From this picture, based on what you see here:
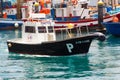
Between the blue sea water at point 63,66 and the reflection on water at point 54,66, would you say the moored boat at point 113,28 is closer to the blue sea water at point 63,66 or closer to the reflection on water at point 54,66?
the blue sea water at point 63,66

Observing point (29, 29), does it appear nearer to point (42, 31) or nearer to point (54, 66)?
point (42, 31)

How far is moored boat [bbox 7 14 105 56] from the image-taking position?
38.2 metres

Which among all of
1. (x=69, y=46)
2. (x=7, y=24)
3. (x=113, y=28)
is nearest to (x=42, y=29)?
(x=69, y=46)

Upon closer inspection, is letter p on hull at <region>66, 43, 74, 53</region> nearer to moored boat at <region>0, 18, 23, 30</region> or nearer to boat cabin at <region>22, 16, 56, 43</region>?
boat cabin at <region>22, 16, 56, 43</region>

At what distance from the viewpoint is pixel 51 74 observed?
3094 centimetres

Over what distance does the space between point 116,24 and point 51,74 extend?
86.7ft

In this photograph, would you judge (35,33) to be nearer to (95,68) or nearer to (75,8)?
(95,68)

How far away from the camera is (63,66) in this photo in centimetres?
A: 3444

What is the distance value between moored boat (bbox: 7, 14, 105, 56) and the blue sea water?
47 cm

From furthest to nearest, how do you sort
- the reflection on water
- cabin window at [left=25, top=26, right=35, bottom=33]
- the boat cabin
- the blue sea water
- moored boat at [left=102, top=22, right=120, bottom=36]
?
moored boat at [left=102, top=22, right=120, bottom=36]
cabin window at [left=25, top=26, right=35, bottom=33]
the boat cabin
the reflection on water
the blue sea water

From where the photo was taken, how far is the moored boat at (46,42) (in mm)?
38250

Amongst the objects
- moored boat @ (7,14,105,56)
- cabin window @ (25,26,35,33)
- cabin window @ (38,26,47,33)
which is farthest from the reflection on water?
cabin window @ (38,26,47,33)

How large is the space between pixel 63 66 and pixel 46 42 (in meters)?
4.47

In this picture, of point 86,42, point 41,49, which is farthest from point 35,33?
point 86,42
